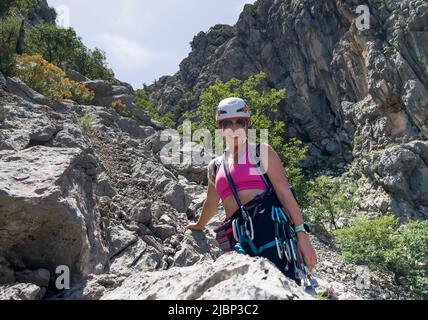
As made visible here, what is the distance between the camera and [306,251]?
3646mm

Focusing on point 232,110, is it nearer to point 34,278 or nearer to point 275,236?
point 275,236

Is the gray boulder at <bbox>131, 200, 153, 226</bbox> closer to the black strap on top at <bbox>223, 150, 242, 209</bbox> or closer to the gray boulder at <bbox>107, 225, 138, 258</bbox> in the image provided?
the gray boulder at <bbox>107, 225, 138, 258</bbox>

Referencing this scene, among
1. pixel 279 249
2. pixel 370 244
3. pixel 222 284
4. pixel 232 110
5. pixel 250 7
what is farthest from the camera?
pixel 250 7

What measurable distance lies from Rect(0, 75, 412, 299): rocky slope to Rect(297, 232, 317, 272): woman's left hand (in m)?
0.26

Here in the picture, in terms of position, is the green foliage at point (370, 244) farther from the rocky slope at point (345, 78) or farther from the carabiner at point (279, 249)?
the rocky slope at point (345, 78)

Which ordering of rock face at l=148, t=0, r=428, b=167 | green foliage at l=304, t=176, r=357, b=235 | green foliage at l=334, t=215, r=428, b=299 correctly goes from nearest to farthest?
1. green foliage at l=334, t=215, r=428, b=299
2. green foliage at l=304, t=176, r=357, b=235
3. rock face at l=148, t=0, r=428, b=167

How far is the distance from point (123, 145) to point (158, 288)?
11.9 metres

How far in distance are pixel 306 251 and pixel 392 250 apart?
70.8ft

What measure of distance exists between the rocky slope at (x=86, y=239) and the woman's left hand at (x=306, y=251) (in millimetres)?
261

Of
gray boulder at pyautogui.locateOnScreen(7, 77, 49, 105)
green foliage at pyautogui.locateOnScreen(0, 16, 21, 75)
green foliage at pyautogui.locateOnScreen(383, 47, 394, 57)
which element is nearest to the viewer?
gray boulder at pyautogui.locateOnScreen(7, 77, 49, 105)

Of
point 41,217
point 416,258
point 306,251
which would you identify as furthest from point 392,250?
point 41,217

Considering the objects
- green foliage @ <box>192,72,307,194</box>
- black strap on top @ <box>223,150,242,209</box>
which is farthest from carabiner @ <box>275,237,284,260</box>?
green foliage @ <box>192,72,307,194</box>

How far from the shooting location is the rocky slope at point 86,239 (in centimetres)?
294

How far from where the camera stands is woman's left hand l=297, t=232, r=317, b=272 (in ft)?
11.9
